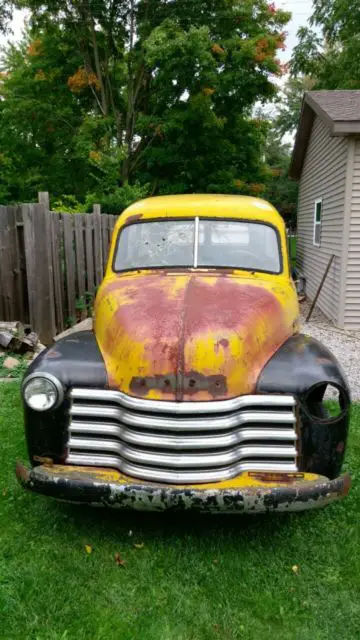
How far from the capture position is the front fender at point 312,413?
275 centimetres

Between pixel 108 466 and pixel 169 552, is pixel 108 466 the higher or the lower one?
the higher one

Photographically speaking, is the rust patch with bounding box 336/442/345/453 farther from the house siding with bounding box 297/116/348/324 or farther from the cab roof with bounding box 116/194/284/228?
the house siding with bounding box 297/116/348/324

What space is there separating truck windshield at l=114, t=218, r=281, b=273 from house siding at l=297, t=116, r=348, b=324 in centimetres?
532

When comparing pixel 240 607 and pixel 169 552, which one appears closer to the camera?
pixel 240 607

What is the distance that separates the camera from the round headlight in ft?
9.27

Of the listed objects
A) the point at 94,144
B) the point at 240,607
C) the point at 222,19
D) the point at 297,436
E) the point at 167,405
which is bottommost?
the point at 240,607

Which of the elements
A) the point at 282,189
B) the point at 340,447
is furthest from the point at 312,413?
the point at 282,189

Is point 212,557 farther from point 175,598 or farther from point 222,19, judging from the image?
point 222,19

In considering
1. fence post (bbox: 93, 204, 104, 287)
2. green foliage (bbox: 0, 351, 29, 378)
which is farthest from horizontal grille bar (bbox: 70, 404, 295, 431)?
fence post (bbox: 93, 204, 104, 287)

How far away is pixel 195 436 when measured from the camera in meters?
2.67

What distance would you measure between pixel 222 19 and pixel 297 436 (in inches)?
662

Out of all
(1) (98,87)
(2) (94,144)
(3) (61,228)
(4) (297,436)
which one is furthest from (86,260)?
(1) (98,87)

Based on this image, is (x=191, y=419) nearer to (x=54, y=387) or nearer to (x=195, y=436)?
(x=195, y=436)

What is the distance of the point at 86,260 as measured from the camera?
27.7ft
